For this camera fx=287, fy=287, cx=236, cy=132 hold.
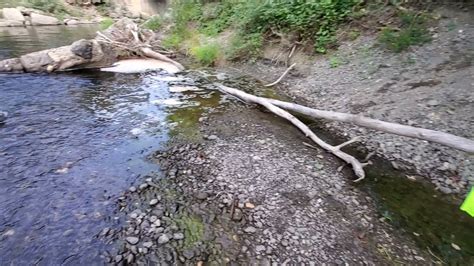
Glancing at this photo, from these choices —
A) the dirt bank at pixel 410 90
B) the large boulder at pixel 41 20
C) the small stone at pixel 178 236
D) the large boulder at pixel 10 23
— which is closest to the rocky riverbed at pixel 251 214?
the small stone at pixel 178 236

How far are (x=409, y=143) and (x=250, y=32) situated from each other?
277 inches

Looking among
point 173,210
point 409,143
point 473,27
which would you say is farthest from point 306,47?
point 173,210

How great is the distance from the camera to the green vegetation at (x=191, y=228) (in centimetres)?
300

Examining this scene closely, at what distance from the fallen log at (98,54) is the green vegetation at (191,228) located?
25.0ft

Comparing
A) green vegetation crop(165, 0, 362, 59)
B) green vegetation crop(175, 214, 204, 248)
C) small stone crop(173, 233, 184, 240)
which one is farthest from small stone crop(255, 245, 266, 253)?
green vegetation crop(165, 0, 362, 59)

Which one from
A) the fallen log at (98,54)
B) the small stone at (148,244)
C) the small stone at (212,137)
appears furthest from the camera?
the fallen log at (98,54)

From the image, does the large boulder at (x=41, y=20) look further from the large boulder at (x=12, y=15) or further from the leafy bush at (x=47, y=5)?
the leafy bush at (x=47, y=5)

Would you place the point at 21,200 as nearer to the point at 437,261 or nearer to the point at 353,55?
the point at 437,261

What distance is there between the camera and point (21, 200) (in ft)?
11.3

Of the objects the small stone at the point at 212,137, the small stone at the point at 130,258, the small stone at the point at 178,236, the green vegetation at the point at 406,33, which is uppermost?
the green vegetation at the point at 406,33

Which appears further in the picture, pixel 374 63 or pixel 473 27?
pixel 374 63

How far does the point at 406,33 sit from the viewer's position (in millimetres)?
6844

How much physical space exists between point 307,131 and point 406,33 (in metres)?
3.94

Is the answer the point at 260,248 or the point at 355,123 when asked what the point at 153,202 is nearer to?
the point at 260,248
